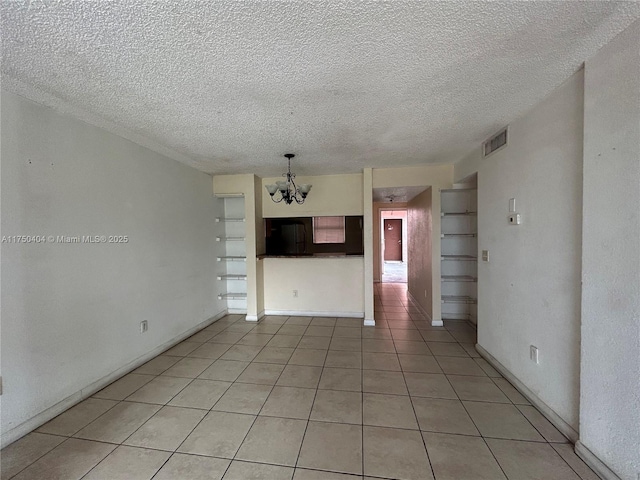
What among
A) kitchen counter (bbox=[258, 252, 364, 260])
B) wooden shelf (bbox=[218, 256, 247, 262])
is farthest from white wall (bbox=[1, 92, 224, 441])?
kitchen counter (bbox=[258, 252, 364, 260])

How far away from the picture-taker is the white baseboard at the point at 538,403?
1632 mm

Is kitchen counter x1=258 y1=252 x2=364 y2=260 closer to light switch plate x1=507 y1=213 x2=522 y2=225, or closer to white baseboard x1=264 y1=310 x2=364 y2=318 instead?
white baseboard x1=264 y1=310 x2=364 y2=318

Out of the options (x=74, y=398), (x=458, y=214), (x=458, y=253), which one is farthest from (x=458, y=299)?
(x=74, y=398)

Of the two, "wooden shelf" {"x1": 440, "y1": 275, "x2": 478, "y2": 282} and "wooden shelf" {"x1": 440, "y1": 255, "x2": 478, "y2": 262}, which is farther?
"wooden shelf" {"x1": 440, "y1": 275, "x2": 478, "y2": 282}

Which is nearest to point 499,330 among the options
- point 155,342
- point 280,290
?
point 280,290

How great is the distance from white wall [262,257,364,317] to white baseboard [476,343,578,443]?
77.8 inches

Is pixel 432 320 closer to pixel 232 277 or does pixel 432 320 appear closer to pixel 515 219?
pixel 515 219

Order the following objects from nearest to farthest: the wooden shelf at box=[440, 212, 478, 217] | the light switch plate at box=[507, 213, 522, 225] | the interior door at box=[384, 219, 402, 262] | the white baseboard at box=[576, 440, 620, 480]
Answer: the white baseboard at box=[576, 440, 620, 480] → the light switch plate at box=[507, 213, 522, 225] → the wooden shelf at box=[440, 212, 478, 217] → the interior door at box=[384, 219, 402, 262]

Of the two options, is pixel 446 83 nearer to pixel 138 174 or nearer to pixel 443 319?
pixel 138 174

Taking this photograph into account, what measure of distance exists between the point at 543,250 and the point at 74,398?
12.6 ft

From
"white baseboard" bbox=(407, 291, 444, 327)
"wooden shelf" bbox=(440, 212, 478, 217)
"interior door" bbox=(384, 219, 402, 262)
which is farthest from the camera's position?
"interior door" bbox=(384, 219, 402, 262)

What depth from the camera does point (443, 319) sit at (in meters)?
3.98

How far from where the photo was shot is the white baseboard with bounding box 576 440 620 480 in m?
1.31

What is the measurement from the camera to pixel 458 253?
13.1ft
